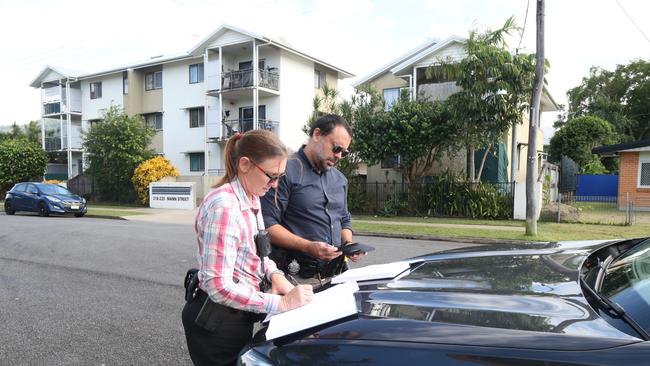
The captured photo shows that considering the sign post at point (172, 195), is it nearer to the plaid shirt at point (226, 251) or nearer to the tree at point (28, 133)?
the plaid shirt at point (226, 251)

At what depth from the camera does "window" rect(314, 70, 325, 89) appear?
27502 mm

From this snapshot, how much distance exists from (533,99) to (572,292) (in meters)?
10.2

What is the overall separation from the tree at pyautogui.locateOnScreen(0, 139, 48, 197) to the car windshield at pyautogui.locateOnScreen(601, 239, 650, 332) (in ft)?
107

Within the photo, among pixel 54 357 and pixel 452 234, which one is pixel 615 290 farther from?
pixel 452 234

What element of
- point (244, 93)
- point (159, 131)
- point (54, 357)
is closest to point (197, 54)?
point (244, 93)

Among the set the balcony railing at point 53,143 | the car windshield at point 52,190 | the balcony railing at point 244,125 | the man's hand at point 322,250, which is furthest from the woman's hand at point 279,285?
the balcony railing at point 53,143

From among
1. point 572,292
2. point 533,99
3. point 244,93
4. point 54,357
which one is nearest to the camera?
→ point 572,292

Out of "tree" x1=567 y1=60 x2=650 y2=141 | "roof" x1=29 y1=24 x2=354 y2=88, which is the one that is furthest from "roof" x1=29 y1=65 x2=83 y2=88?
"tree" x1=567 y1=60 x2=650 y2=141

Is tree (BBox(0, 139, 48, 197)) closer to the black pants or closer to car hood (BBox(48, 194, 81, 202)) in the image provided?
car hood (BBox(48, 194, 81, 202))

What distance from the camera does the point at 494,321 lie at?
1466 mm

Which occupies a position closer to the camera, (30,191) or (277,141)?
(277,141)

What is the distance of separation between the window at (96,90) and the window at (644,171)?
3177cm

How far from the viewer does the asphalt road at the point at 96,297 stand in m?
3.69

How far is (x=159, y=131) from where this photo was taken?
28859mm
